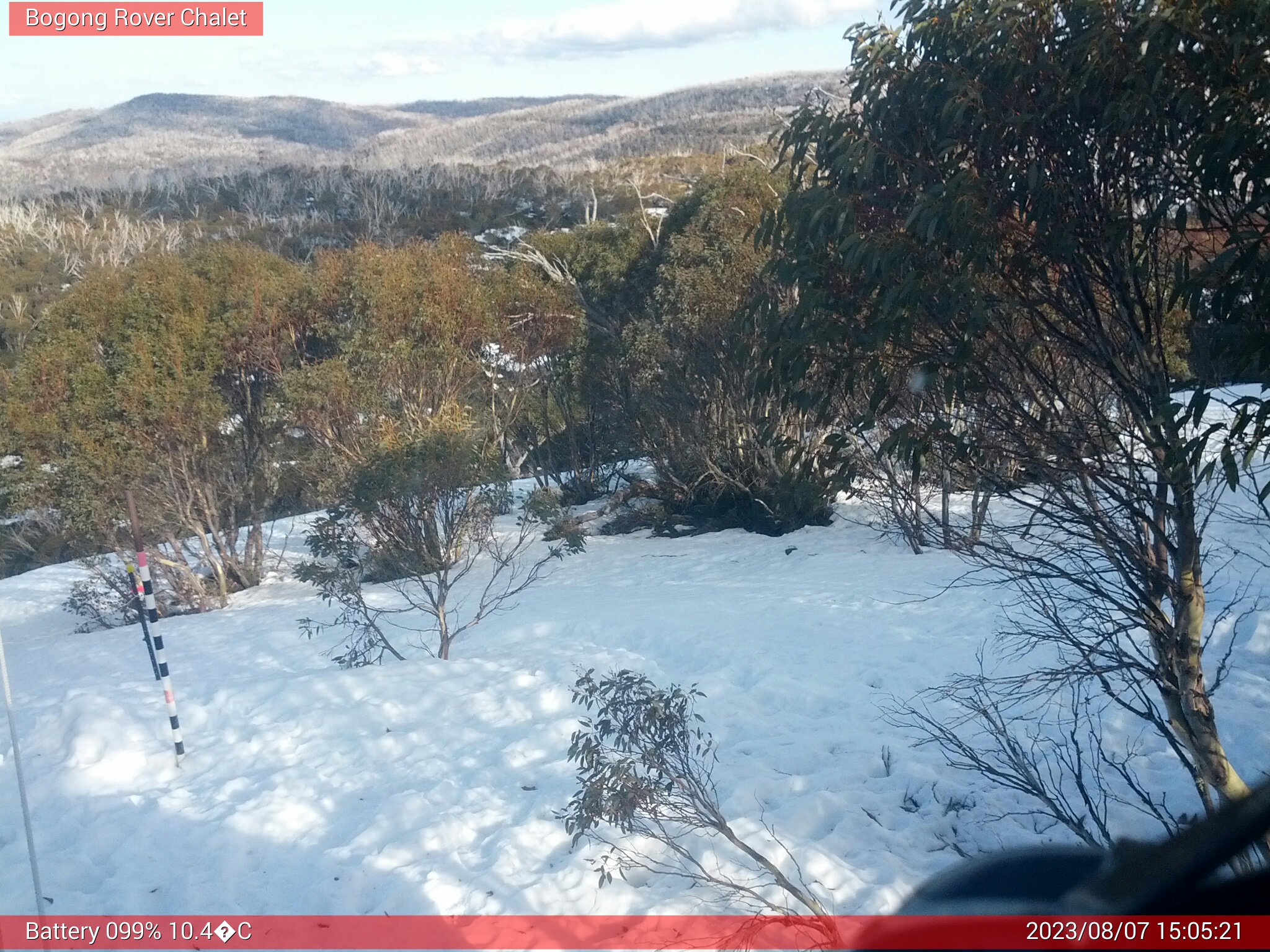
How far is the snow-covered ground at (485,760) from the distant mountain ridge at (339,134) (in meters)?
33.5

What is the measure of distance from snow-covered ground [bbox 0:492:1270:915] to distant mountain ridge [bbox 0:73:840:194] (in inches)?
1320

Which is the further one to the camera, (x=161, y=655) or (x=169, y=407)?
(x=169, y=407)

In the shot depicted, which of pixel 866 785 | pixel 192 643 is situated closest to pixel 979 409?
pixel 866 785

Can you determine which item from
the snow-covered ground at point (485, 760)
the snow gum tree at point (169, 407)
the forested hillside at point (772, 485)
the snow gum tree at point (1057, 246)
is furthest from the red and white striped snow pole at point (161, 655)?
the snow gum tree at point (169, 407)

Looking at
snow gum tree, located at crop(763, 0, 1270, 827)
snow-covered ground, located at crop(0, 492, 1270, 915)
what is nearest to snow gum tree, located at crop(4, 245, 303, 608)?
snow-covered ground, located at crop(0, 492, 1270, 915)

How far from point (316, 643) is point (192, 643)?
5.46 feet

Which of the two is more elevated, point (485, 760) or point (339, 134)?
point (339, 134)

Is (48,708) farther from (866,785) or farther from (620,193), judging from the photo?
(620,193)

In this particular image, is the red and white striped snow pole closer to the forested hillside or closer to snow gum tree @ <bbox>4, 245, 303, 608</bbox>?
the forested hillside

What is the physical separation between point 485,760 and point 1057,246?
407cm

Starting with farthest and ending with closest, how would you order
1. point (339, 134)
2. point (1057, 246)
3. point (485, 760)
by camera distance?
point (339, 134) < point (485, 760) < point (1057, 246)

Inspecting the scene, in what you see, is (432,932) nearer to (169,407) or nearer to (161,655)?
(161,655)

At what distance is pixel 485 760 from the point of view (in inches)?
219

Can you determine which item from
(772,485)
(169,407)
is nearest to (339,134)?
(169,407)
